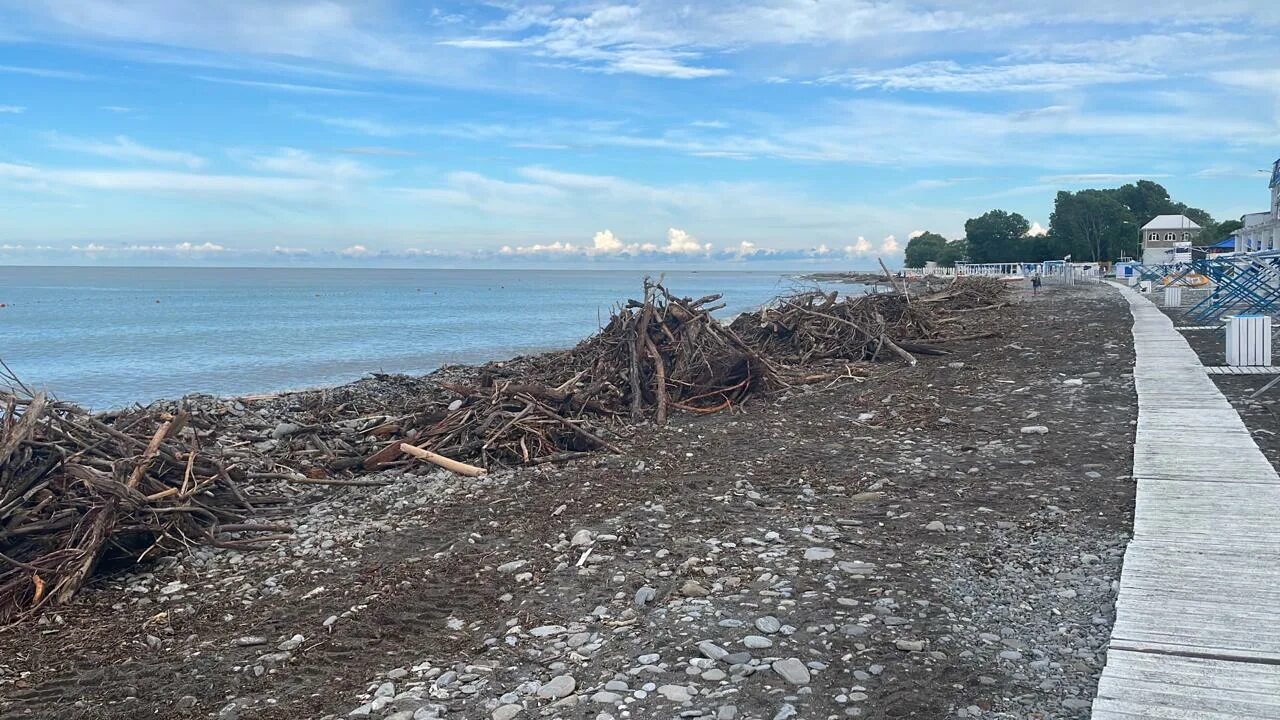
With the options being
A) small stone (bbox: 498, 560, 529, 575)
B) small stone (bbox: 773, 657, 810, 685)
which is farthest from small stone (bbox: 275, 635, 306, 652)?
small stone (bbox: 773, 657, 810, 685)

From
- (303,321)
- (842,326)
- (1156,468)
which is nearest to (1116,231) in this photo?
(303,321)

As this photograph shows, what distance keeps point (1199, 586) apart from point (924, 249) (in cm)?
15656

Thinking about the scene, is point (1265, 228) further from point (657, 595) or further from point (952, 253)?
point (952, 253)

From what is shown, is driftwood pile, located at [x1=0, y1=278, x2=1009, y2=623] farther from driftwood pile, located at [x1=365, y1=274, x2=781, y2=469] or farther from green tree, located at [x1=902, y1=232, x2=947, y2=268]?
green tree, located at [x1=902, y1=232, x2=947, y2=268]

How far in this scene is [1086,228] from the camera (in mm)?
A: 98938

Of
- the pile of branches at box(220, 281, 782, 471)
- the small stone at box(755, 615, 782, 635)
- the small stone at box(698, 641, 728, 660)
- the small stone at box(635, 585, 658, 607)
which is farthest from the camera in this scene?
the pile of branches at box(220, 281, 782, 471)

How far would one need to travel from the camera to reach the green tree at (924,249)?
14925cm

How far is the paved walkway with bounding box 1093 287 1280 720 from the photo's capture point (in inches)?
132

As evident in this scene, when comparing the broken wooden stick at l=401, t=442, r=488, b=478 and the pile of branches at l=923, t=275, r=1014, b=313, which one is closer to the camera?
the broken wooden stick at l=401, t=442, r=488, b=478

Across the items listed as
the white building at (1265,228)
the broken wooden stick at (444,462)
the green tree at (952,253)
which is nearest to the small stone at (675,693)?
the broken wooden stick at (444,462)

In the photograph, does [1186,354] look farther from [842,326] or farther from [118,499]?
[118,499]

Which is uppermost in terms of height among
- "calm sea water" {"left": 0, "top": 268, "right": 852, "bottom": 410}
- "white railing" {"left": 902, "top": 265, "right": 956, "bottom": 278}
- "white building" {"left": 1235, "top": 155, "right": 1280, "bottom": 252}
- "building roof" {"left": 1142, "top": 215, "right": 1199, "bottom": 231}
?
"building roof" {"left": 1142, "top": 215, "right": 1199, "bottom": 231}

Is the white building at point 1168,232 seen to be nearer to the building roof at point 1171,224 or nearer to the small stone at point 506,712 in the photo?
the building roof at point 1171,224

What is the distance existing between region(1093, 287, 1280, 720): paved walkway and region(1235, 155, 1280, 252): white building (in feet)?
142
